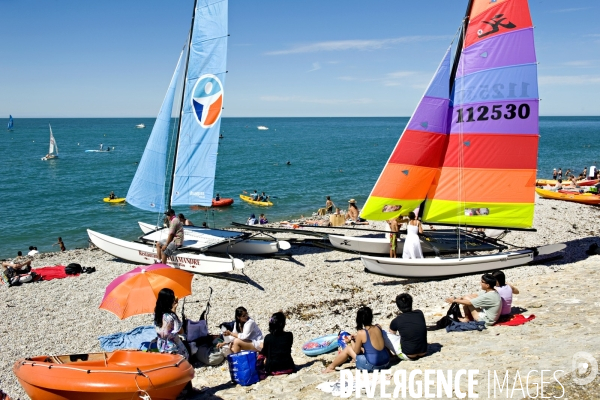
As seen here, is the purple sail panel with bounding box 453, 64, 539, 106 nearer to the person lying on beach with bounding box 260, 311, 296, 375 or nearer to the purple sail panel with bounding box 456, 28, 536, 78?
the purple sail panel with bounding box 456, 28, 536, 78

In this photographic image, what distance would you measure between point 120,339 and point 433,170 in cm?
1176

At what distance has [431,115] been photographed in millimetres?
16688

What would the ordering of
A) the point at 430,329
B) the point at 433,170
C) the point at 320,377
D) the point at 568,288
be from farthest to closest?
the point at 433,170
the point at 568,288
the point at 430,329
the point at 320,377

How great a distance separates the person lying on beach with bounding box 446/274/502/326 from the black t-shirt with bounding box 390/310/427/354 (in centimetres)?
178

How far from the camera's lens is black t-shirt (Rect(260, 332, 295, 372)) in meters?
9.22

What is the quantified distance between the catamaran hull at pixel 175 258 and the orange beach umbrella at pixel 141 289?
15.7 ft

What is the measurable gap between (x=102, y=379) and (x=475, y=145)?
13709 mm

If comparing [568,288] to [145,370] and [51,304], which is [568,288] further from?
[51,304]

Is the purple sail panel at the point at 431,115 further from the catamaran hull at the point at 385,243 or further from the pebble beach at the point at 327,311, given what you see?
the pebble beach at the point at 327,311

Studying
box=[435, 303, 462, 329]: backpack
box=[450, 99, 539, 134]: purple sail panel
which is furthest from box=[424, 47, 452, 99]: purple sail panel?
box=[435, 303, 462, 329]: backpack

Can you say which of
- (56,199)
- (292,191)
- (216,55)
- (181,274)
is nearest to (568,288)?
(181,274)

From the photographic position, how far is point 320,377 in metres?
9.09

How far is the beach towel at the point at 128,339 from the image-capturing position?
1107 cm

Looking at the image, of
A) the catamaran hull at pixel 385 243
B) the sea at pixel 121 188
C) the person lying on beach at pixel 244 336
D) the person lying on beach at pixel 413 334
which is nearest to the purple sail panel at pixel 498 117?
the catamaran hull at pixel 385 243
